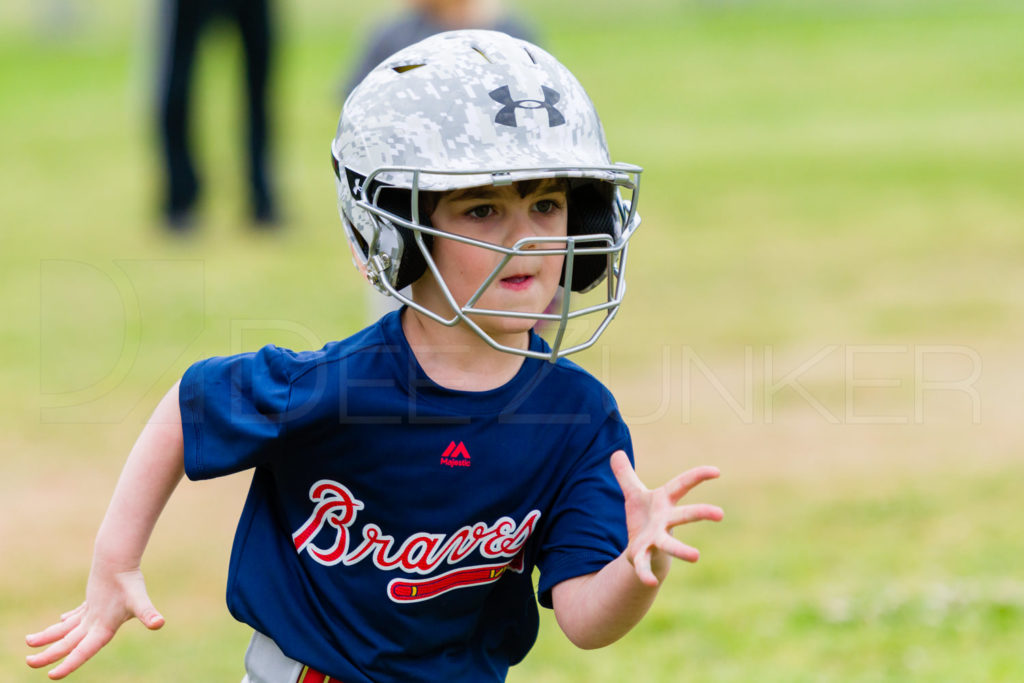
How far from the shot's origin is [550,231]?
2.52 metres

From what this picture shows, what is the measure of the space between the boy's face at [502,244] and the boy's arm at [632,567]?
335mm

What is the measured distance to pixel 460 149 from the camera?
244 centimetres

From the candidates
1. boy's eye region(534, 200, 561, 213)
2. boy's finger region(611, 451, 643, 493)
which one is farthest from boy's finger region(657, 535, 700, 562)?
boy's eye region(534, 200, 561, 213)

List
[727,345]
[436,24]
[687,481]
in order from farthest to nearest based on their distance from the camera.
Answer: [727,345] < [436,24] < [687,481]

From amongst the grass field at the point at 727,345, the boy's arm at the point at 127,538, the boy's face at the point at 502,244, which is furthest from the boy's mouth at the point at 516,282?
the grass field at the point at 727,345

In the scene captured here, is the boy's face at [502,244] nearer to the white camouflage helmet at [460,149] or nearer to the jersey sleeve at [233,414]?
the white camouflage helmet at [460,149]

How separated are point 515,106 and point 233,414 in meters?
0.76

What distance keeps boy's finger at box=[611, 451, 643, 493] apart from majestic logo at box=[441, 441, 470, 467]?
0.28 metres

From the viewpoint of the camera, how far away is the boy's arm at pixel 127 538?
8.23 feet

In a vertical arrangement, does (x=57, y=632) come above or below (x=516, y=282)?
below

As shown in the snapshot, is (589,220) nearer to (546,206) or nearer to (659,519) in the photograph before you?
(546,206)

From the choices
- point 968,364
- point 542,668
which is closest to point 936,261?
point 968,364

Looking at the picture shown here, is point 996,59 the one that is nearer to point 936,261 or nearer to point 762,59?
point 762,59

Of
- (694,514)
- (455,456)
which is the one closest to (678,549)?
(694,514)
